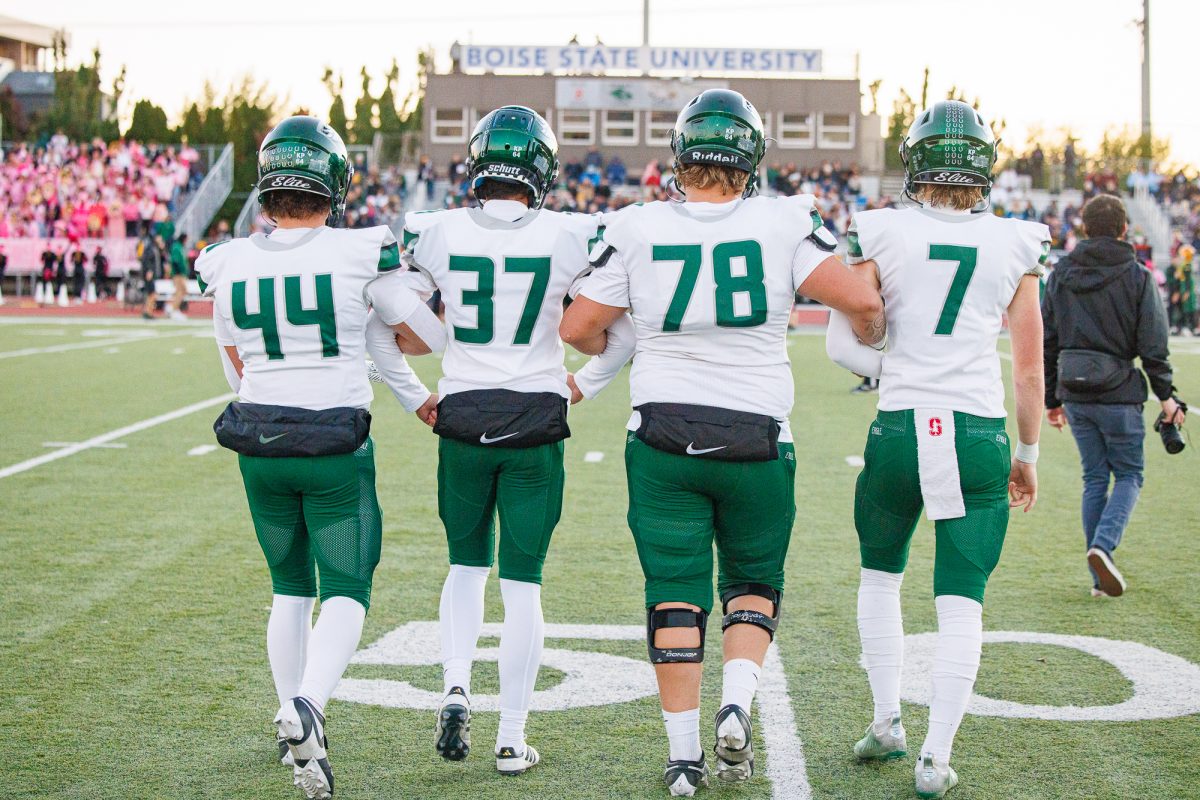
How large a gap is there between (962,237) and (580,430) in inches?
314

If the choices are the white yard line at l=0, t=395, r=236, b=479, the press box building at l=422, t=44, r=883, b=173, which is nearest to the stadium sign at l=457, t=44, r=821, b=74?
the press box building at l=422, t=44, r=883, b=173

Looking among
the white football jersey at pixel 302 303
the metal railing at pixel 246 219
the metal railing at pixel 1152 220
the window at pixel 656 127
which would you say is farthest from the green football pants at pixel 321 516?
the window at pixel 656 127

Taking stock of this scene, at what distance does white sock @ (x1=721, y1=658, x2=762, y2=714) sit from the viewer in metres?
3.78

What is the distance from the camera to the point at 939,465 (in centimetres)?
381

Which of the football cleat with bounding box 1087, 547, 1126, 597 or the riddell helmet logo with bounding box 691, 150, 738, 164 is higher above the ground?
the riddell helmet logo with bounding box 691, 150, 738, 164

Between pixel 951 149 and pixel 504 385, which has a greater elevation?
pixel 951 149

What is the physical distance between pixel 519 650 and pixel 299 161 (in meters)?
1.58

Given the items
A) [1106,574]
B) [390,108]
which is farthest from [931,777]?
Answer: [390,108]

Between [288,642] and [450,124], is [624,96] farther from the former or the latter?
[288,642]

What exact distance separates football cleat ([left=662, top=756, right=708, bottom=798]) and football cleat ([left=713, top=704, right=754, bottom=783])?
6cm

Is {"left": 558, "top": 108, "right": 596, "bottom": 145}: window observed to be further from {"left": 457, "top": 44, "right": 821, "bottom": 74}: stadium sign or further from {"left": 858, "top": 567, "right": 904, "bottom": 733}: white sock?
{"left": 858, "top": 567, "right": 904, "bottom": 733}: white sock

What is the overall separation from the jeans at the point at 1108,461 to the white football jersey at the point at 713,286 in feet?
9.59

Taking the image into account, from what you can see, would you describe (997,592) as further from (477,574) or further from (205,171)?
(205,171)

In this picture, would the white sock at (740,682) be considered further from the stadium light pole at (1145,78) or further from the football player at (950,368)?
the stadium light pole at (1145,78)
